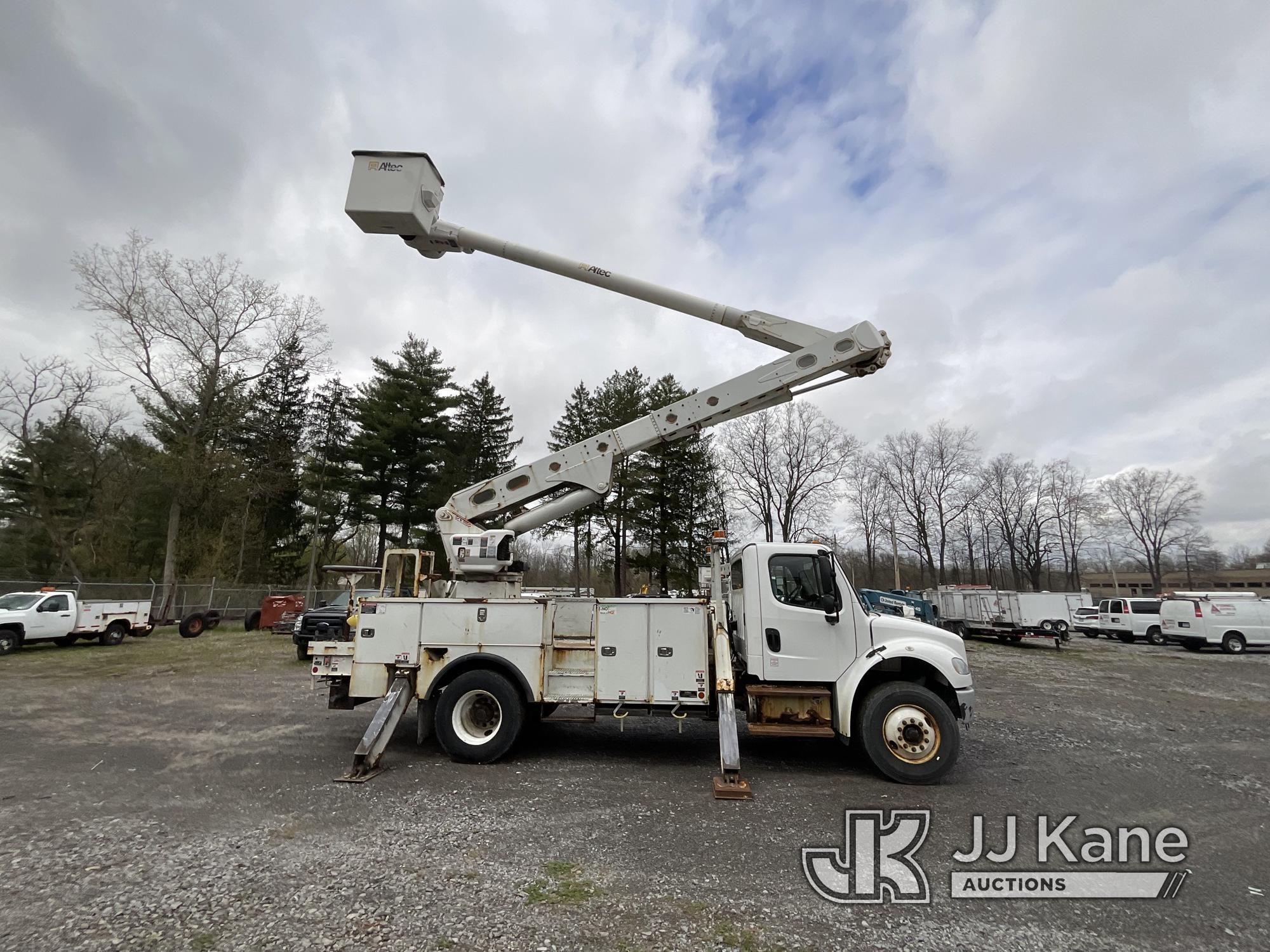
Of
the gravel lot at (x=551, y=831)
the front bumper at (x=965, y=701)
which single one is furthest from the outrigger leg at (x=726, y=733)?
the front bumper at (x=965, y=701)

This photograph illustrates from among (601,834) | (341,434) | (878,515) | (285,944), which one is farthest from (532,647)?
(878,515)

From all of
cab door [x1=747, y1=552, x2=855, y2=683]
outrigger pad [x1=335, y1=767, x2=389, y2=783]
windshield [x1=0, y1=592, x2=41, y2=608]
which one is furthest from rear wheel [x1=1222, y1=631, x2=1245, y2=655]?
windshield [x1=0, y1=592, x2=41, y2=608]

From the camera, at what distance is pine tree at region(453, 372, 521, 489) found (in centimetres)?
3347

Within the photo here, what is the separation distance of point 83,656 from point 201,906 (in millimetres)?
17497

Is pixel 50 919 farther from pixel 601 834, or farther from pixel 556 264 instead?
pixel 556 264

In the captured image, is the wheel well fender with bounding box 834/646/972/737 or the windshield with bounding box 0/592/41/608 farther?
the windshield with bounding box 0/592/41/608

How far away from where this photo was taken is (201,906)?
3602 mm

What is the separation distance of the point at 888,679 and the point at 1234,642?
924 inches

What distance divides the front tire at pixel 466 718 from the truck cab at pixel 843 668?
2672mm

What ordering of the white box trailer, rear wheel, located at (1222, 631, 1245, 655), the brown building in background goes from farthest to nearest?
1. the brown building in background
2. the white box trailer
3. rear wheel, located at (1222, 631, 1245, 655)

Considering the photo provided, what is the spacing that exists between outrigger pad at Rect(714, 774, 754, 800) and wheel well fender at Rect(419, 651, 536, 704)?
2.27 metres

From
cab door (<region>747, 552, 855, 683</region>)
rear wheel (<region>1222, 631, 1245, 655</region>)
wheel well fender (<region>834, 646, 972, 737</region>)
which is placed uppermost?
cab door (<region>747, 552, 855, 683</region>)

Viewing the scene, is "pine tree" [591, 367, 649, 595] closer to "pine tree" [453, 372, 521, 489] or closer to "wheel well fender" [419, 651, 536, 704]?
"pine tree" [453, 372, 521, 489]

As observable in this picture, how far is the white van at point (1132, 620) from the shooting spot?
1002 inches
